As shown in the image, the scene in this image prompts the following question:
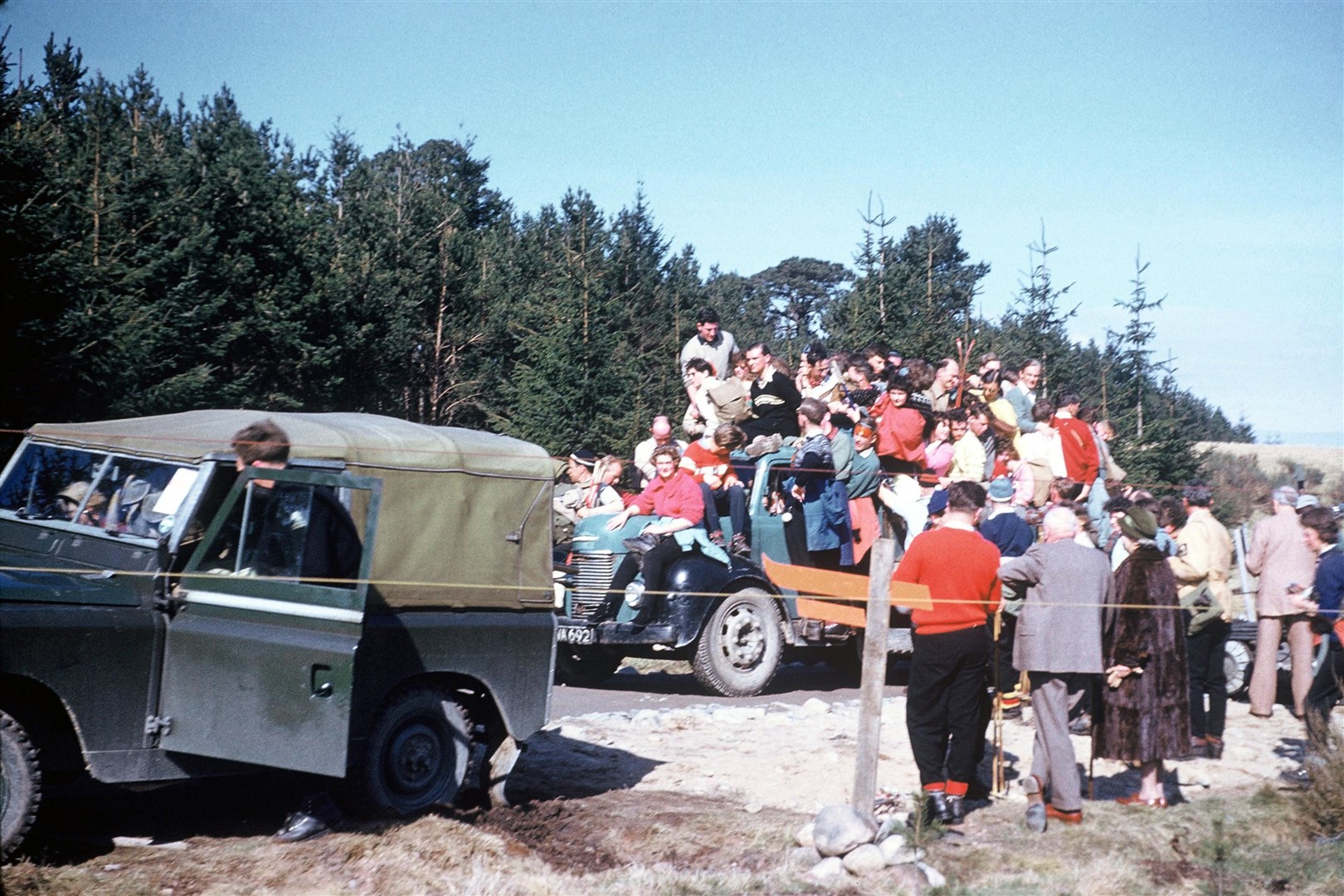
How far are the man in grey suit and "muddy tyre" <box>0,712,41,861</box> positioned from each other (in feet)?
18.4

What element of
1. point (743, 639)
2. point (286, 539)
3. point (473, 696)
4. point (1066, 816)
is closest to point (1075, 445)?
point (743, 639)

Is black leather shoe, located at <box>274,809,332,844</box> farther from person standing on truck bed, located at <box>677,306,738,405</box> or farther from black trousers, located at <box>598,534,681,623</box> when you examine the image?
person standing on truck bed, located at <box>677,306,738,405</box>

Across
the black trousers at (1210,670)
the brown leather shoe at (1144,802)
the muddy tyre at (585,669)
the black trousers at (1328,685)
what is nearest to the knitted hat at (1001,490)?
the black trousers at (1210,670)

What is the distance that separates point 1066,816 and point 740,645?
469 centimetres

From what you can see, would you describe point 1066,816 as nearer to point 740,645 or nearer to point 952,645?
point 952,645

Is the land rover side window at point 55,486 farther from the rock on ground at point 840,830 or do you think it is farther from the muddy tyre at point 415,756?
the rock on ground at point 840,830

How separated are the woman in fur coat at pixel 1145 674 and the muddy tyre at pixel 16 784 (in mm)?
6458

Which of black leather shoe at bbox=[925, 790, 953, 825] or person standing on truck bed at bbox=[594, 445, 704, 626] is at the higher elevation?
person standing on truck bed at bbox=[594, 445, 704, 626]

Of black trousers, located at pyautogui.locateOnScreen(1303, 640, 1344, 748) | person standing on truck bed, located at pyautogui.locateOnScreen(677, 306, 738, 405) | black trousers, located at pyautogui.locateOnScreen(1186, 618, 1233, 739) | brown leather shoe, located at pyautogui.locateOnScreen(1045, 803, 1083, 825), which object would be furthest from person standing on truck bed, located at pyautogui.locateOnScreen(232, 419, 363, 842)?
person standing on truck bed, located at pyautogui.locateOnScreen(677, 306, 738, 405)

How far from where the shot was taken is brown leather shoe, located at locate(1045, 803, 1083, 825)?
8.34 m

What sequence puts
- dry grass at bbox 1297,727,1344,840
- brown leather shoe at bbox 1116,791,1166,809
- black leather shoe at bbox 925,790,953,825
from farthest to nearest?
brown leather shoe at bbox 1116,791,1166,809 → dry grass at bbox 1297,727,1344,840 → black leather shoe at bbox 925,790,953,825

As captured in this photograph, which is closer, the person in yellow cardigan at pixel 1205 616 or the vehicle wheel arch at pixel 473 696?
the vehicle wheel arch at pixel 473 696

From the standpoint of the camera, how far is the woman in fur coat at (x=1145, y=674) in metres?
8.93

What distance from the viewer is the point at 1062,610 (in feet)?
27.9
